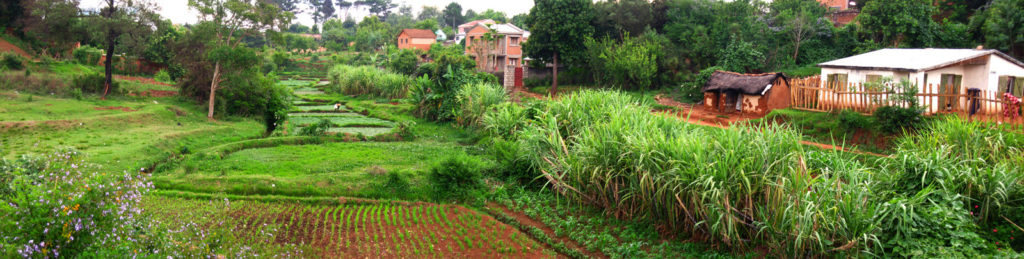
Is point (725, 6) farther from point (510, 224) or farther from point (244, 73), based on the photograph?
→ point (510, 224)

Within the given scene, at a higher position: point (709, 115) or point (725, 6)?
point (725, 6)

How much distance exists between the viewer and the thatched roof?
65.9ft

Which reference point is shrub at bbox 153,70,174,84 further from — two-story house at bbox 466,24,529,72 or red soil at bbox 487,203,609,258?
red soil at bbox 487,203,609,258

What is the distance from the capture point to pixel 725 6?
30766 mm

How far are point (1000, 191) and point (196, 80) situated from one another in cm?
2196

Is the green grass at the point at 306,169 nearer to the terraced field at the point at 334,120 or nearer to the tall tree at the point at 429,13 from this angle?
the terraced field at the point at 334,120

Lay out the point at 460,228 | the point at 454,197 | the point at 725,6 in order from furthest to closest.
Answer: the point at 725,6 < the point at 454,197 < the point at 460,228

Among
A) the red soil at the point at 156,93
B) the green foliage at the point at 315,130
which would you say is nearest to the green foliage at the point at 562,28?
the green foliage at the point at 315,130

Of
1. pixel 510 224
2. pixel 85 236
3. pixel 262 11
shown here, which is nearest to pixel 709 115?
pixel 510 224

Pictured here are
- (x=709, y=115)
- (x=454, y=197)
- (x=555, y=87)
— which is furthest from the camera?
(x=555, y=87)

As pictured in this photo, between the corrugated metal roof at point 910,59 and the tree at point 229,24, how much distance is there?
61.9 ft

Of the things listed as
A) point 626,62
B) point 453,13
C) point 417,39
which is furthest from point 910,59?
point 453,13

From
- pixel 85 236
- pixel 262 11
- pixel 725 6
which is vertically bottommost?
pixel 85 236

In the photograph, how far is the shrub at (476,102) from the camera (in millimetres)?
18578
